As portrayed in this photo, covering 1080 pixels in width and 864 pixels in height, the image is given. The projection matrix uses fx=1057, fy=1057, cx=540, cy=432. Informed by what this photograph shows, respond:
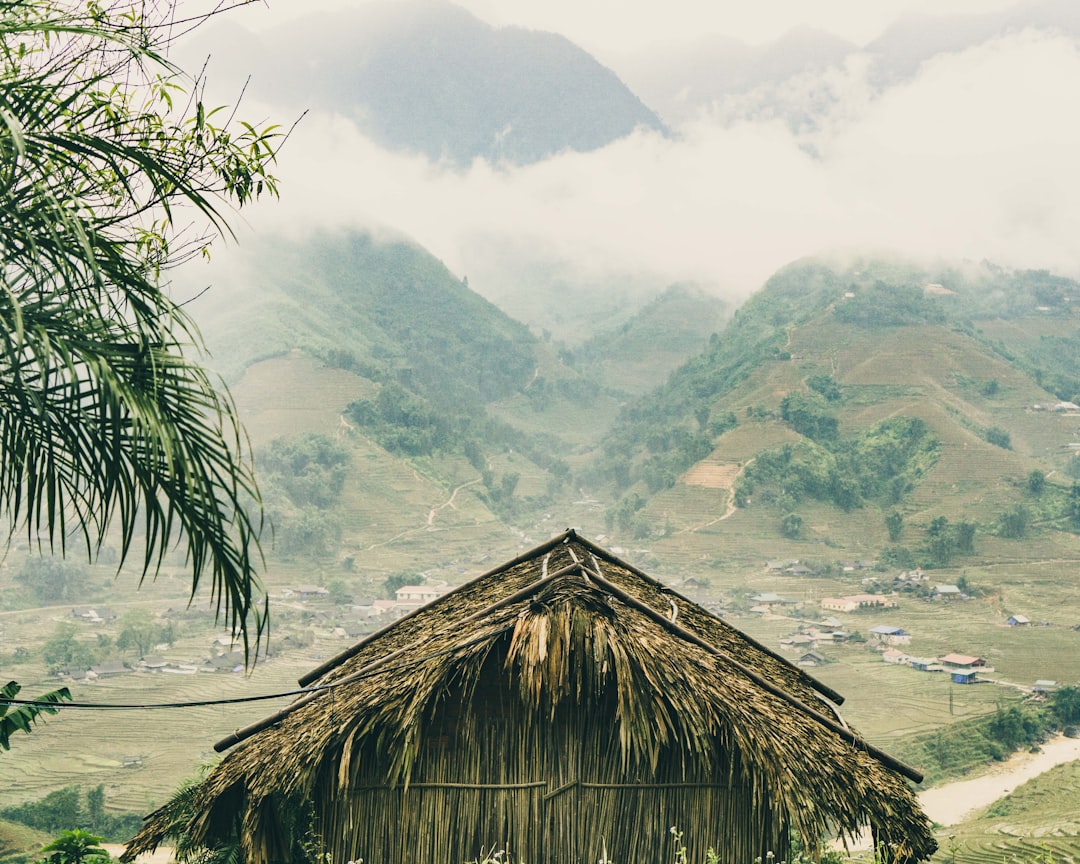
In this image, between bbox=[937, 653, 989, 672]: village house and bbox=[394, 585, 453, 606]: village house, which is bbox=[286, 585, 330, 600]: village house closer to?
bbox=[394, 585, 453, 606]: village house

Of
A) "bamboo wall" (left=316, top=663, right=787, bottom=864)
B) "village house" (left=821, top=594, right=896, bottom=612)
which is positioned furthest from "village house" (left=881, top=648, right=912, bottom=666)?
"bamboo wall" (left=316, top=663, right=787, bottom=864)

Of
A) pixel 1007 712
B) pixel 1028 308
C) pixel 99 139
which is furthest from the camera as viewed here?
pixel 1028 308

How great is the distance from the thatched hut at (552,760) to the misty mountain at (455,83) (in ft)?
474

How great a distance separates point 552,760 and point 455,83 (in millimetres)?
158305

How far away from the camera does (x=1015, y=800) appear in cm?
2930

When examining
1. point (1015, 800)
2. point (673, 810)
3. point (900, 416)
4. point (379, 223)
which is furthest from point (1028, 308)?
point (673, 810)

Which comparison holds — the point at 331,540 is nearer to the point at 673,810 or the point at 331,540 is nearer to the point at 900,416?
the point at 900,416

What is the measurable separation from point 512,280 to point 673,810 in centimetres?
14103

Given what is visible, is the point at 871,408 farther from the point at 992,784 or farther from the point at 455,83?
the point at 455,83

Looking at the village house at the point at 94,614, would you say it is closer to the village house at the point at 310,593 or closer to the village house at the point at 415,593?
the village house at the point at 310,593

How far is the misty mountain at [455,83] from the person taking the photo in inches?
5689

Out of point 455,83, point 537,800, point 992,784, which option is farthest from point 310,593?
point 455,83

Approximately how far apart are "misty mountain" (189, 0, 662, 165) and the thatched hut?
144 meters

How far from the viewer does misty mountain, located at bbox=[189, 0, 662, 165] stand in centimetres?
14450
